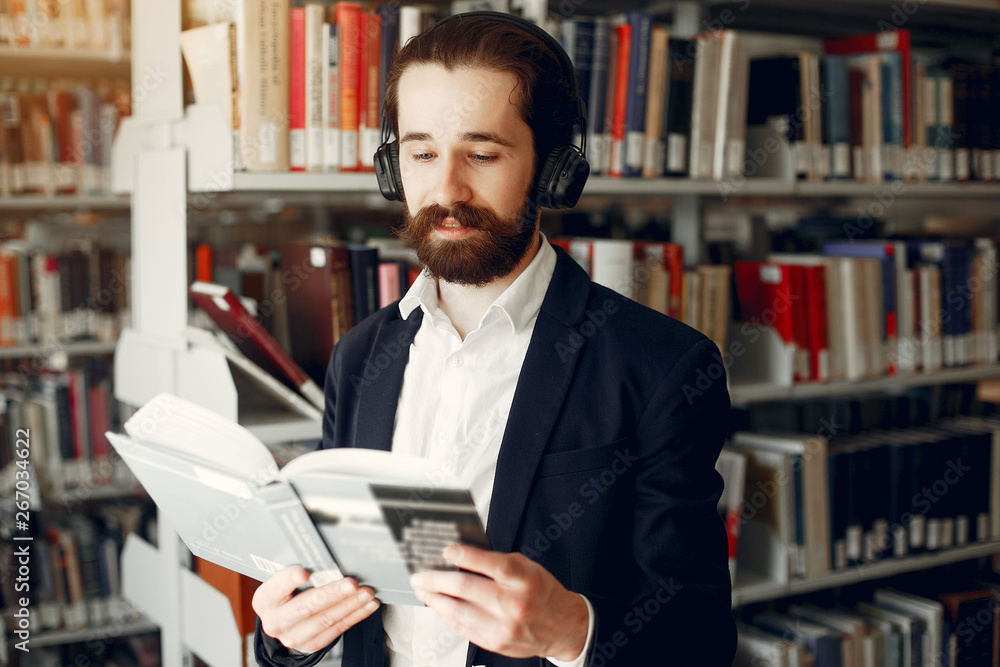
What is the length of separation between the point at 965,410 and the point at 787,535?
945 millimetres

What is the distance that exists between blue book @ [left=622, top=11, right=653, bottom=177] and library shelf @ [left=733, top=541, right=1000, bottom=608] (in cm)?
103

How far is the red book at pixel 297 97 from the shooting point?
1522 mm

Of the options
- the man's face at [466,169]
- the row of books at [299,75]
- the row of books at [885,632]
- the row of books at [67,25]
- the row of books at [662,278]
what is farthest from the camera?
the row of books at [67,25]

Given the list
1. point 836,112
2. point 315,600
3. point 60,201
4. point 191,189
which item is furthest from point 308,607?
point 60,201

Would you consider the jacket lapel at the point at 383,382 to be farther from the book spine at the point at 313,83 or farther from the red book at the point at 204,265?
the red book at the point at 204,265

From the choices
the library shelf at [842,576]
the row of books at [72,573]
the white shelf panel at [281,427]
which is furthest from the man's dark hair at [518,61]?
the row of books at [72,573]

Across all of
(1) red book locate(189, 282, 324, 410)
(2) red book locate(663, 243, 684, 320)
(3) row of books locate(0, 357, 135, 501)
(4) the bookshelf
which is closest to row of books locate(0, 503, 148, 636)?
(3) row of books locate(0, 357, 135, 501)

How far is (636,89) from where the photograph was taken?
180cm

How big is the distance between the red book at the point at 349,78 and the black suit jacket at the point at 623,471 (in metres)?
0.64

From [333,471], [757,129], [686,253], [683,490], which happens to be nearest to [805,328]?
[686,253]

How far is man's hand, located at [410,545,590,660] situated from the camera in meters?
0.78

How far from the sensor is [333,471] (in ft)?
2.58

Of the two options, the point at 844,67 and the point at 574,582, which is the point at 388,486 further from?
the point at 844,67

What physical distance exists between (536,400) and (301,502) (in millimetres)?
375
